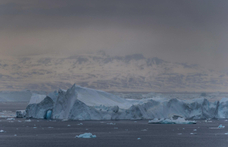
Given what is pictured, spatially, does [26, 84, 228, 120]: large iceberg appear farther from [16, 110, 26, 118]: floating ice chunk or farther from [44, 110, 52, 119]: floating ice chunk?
[16, 110, 26, 118]: floating ice chunk

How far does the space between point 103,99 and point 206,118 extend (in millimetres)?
14874

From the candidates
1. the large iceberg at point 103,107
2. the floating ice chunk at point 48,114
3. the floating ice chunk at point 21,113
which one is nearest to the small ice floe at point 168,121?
the large iceberg at point 103,107

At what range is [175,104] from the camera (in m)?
48.5

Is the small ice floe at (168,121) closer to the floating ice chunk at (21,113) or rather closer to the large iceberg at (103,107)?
the large iceberg at (103,107)

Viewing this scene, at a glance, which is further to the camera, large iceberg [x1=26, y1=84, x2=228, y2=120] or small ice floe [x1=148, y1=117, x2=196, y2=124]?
large iceberg [x1=26, y1=84, x2=228, y2=120]

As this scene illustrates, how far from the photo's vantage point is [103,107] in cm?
4353

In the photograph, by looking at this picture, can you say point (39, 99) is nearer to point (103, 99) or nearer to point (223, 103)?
point (103, 99)

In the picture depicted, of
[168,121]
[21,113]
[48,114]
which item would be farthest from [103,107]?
[21,113]

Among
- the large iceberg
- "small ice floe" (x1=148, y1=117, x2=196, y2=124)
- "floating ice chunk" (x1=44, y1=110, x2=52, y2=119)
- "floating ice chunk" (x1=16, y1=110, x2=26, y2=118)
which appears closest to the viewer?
"small ice floe" (x1=148, y1=117, x2=196, y2=124)

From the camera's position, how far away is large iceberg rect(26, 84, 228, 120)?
142 ft

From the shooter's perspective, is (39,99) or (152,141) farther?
(39,99)

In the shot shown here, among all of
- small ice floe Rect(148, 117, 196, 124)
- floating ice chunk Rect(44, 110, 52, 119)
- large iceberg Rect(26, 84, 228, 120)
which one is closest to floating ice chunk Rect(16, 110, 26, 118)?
large iceberg Rect(26, 84, 228, 120)

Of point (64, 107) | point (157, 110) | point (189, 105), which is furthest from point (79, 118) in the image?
point (189, 105)

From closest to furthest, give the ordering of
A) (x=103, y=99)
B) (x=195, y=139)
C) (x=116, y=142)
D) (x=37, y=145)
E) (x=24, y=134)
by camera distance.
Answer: (x=37, y=145) < (x=116, y=142) < (x=195, y=139) < (x=24, y=134) < (x=103, y=99)
